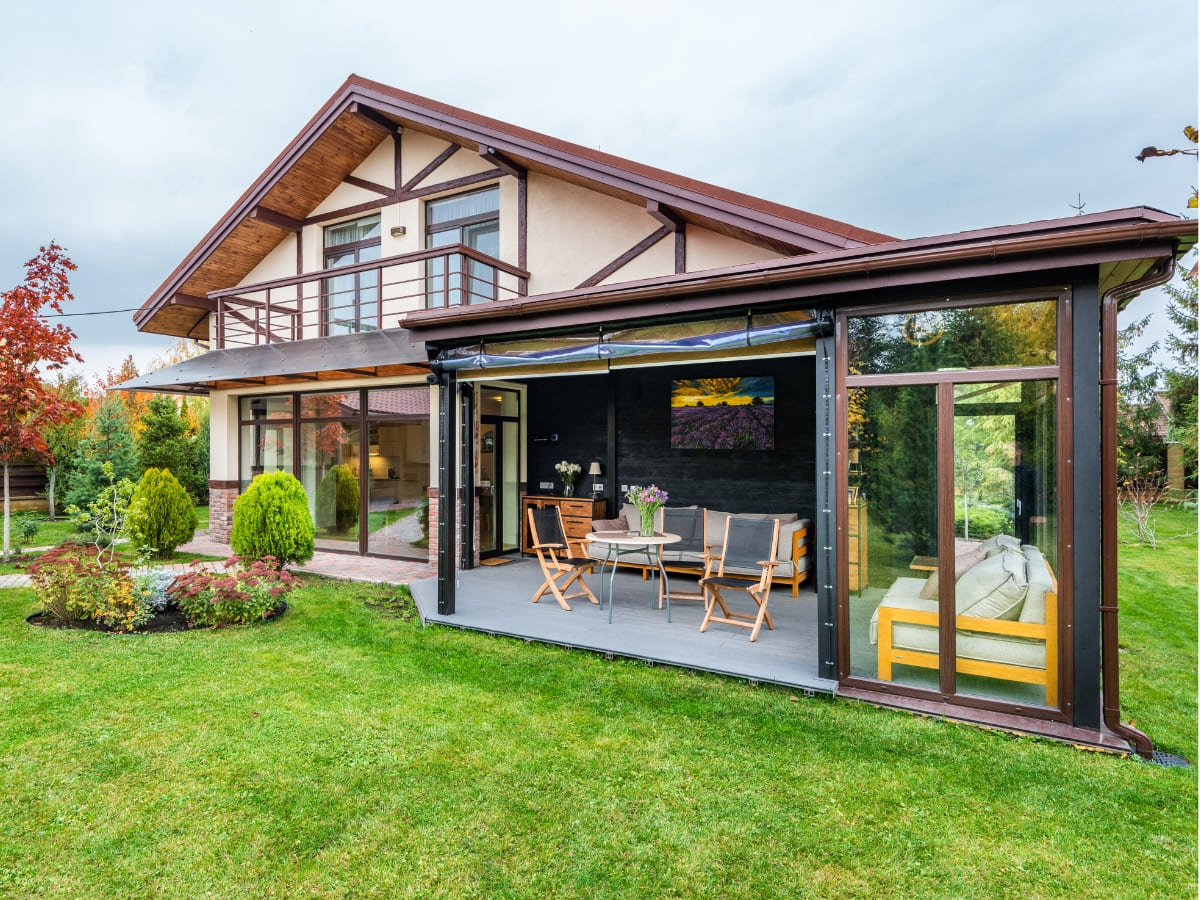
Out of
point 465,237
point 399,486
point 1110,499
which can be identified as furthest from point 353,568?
point 1110,499

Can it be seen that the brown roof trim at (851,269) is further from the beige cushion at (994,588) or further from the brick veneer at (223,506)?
the brick veneer at (223,506)

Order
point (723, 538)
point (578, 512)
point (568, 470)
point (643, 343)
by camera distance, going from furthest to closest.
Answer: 1. point (568, 470)
2. point (578, 512)
3. point (723, 538)
4. point (643, 343)

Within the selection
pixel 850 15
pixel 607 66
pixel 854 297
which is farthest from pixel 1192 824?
pixel 607 66

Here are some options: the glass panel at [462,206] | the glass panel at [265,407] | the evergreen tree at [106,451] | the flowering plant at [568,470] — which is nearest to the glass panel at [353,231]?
the glass panel at [462,206]

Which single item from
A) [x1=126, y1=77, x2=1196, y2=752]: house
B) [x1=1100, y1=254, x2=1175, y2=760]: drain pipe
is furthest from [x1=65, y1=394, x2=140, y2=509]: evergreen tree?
[x1=1100, y1=254, x2=1175, y2=760]: drain pipe

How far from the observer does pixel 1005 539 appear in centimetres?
367

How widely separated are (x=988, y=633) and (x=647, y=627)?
2.61 metres

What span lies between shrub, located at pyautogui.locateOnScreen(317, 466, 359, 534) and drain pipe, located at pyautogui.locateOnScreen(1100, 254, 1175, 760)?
8.62 meters

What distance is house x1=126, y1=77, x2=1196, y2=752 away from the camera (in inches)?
136

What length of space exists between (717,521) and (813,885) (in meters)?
5.43

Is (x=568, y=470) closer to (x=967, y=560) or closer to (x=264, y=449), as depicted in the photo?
(x=264, y=449)

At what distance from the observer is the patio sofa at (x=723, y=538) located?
22.7 feet

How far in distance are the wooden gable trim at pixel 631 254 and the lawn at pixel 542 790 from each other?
15.7 feet

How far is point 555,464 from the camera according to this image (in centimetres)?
945
